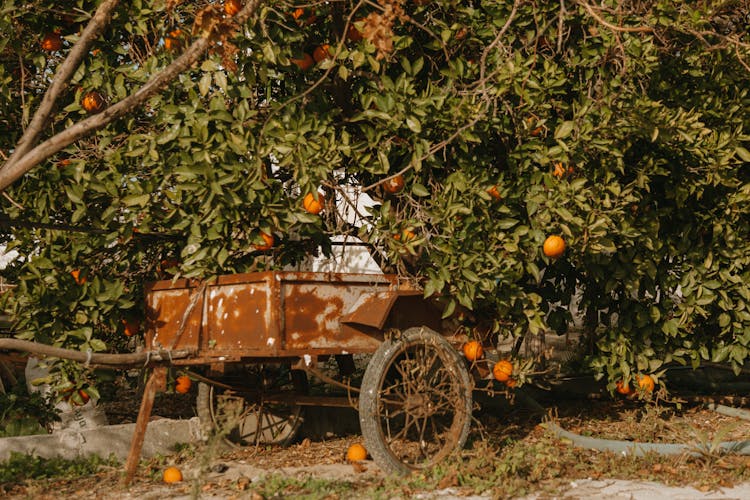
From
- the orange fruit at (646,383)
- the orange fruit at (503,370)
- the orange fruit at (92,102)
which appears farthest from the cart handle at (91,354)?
the orange fruit at (646,383)

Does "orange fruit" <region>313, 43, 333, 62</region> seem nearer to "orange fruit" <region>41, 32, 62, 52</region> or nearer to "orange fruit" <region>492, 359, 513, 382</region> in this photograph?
"orange fruit" <region>41, 32, 62, 52</region>

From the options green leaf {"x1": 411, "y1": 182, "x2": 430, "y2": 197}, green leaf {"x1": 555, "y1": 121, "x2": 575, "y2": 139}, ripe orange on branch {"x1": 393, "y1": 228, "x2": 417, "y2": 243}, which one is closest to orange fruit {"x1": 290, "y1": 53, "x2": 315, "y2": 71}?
green leaf {"x1": 411, "y1": 182, "x2": 430, "y2": 197}

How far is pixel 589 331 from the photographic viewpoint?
6.38 meters

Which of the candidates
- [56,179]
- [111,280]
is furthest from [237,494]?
[56,179]

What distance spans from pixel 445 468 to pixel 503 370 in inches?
34.0

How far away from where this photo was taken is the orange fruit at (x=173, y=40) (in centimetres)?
455

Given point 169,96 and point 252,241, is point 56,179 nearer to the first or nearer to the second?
point 169,96

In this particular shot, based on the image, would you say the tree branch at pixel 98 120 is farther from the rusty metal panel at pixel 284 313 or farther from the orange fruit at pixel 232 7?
the rusty metal panel at pixel 284 313

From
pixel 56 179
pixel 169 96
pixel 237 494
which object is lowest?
pixel 237 494

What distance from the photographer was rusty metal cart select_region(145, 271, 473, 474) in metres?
4.54

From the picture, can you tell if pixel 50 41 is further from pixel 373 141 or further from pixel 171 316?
pixel 373 141

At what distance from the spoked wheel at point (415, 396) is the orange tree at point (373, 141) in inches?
14.5

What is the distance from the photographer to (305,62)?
501 cm

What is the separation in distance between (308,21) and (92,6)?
4.40 ft
